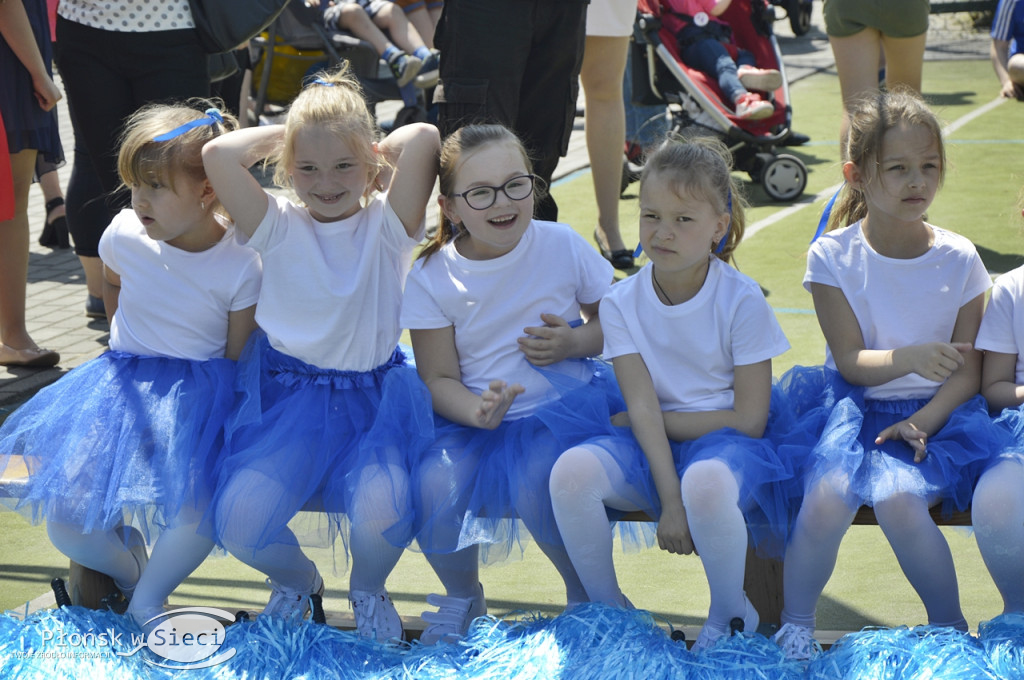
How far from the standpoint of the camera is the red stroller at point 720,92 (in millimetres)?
6160

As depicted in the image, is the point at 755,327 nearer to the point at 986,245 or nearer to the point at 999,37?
the point at 986,245

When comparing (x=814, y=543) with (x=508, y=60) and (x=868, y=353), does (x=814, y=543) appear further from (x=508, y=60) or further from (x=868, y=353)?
(x=508, y=60)

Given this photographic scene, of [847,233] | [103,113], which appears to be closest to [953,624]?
[847,233]

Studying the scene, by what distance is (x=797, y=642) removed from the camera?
7.48ft

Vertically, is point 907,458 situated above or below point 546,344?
below

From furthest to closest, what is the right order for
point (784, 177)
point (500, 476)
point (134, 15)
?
point (784, 177), point (134, 15), point (500, 476)

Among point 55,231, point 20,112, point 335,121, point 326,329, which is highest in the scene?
point 335,121

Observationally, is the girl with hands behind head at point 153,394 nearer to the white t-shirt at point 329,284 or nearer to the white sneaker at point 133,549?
the white sneaker at point 133,549

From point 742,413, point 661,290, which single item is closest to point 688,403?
point 742,413

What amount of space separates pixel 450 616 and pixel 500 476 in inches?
13.6

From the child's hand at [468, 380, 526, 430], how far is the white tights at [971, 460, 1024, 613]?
951 millimetres

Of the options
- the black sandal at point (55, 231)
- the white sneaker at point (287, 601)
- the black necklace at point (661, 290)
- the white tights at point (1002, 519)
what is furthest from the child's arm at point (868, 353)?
the black sandal at point (55, 231)

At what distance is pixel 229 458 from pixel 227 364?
303mm

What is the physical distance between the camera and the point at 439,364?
265 cm
